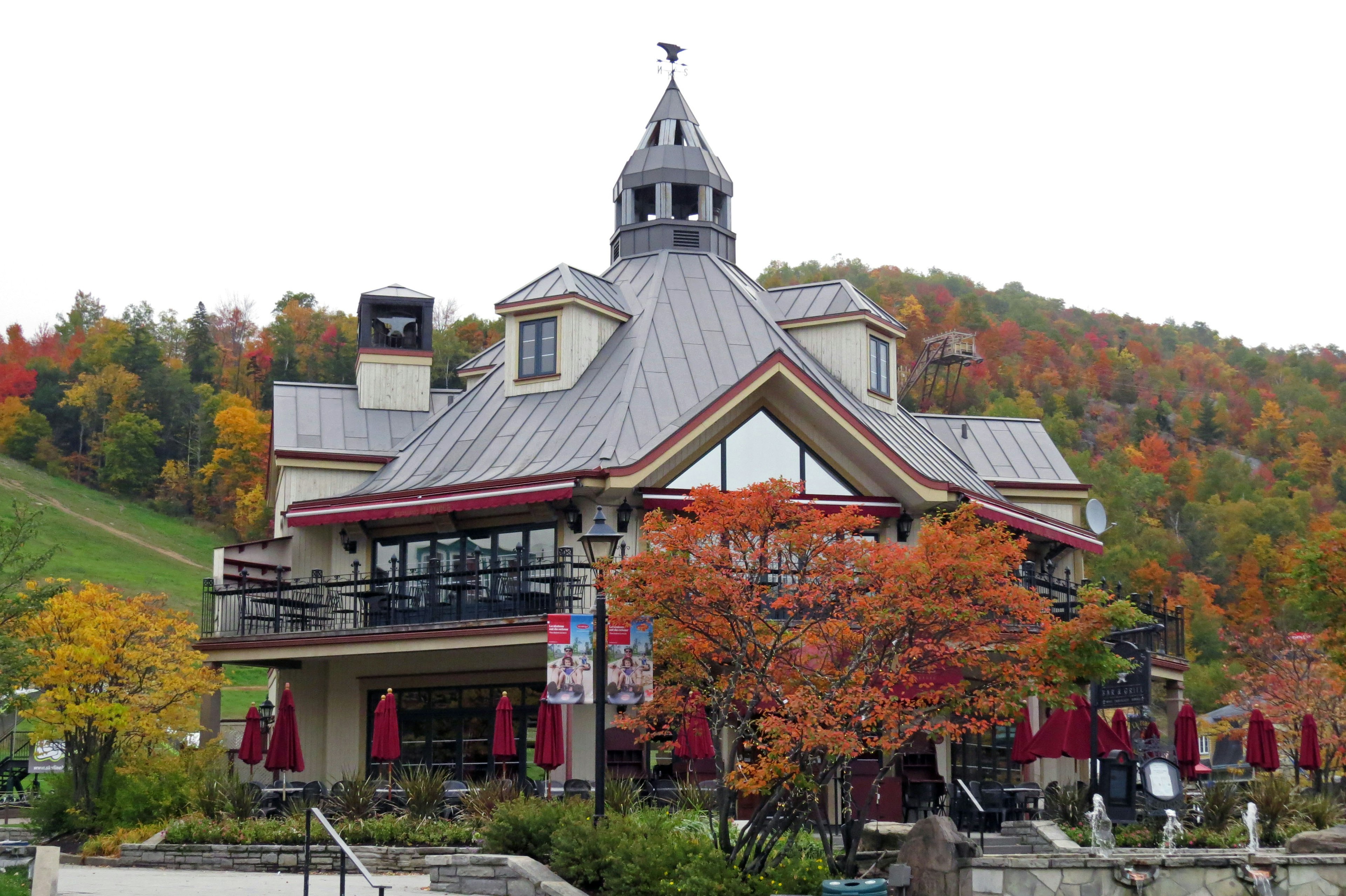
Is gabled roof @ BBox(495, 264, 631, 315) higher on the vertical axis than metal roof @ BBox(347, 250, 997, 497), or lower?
higher

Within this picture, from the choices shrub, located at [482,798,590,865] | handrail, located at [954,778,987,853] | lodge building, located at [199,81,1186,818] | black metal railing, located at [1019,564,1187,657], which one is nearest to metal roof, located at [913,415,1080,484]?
lodge building, located at [199,81,1186,818]

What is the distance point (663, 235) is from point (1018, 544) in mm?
16491

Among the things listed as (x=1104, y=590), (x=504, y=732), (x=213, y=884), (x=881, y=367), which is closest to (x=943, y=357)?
(x=881, y=367)

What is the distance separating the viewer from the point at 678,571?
1920cm

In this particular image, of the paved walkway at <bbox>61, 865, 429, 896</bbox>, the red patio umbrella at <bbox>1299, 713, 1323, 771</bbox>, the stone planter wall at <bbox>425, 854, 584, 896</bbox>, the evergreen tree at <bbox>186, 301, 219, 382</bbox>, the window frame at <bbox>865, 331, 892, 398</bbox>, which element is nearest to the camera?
the stone planter wall at <bbox>425, 854, 584, 896</bbox>

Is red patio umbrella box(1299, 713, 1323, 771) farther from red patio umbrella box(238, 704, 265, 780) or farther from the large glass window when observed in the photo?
red patio umbrella box(238, 704, 265, 780)

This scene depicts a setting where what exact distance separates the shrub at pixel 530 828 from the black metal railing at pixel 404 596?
22.6 feet

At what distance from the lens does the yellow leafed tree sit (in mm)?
26891

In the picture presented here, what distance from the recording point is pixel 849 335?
33219 millimetres

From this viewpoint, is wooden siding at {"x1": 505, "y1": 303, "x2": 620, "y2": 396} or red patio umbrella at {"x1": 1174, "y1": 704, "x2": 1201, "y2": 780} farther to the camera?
wooden siding at {"x1": 505, "y1": 303, "x2": 620, "y2": 396}

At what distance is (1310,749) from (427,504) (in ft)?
54.5

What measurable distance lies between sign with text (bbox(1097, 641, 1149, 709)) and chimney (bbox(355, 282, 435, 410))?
1598 cm

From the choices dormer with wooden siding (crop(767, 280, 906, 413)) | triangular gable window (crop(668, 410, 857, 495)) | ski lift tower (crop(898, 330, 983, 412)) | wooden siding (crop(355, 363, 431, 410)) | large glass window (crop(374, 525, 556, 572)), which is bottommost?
large glass window (crop(374, 525, 556, 572))

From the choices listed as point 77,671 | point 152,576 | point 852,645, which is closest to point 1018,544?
point 852,645
